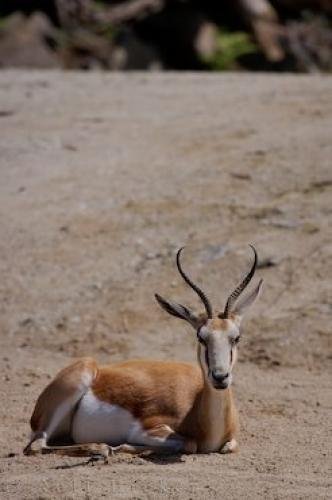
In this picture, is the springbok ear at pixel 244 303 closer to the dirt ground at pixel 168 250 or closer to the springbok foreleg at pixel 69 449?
the dirt ground at pixel 168 250

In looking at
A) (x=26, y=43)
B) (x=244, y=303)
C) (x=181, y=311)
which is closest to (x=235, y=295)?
(x=244, y=303)

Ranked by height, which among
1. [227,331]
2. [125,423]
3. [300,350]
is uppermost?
[227,331]

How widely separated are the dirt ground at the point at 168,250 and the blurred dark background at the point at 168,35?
3.26 meters

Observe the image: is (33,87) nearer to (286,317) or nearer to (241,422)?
(286,317)

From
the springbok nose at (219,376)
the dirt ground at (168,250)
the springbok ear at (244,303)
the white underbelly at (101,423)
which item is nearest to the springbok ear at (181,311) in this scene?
the springbok ear at (244,303)

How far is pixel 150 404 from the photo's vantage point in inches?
335

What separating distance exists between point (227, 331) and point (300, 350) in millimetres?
2771

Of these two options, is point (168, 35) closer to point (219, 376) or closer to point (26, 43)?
point (26, 43)

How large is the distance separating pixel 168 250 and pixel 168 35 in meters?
10.0

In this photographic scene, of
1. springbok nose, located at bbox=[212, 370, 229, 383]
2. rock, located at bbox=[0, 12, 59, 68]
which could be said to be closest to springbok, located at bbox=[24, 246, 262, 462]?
springbok nose, located at bbox=[212, 370, 229, 383]

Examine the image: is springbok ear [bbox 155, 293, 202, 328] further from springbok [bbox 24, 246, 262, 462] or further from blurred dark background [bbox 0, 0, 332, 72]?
blurred dark background [bbox 0, 0, 332, 72]

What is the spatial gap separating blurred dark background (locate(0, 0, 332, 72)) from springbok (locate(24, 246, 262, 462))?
1191cm

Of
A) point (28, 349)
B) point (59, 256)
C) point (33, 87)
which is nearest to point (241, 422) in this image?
point (28, 349)

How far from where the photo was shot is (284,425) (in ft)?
29.6
